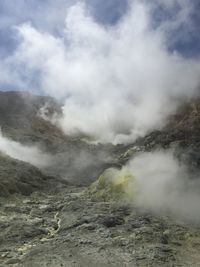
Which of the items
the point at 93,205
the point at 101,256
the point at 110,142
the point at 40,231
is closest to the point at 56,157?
the point at 110,142

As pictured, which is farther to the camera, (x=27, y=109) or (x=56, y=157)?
(x=27, y=109)

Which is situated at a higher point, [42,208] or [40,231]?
[42,208]

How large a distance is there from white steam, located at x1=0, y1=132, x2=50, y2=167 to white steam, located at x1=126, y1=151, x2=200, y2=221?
2826cm

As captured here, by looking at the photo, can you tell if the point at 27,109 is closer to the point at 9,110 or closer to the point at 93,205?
the point at 9,110

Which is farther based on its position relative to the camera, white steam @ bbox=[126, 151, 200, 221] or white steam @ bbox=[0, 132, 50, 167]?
white steam @ bbox=[0, 132, 50, 167]

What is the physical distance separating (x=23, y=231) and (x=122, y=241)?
24.1ft

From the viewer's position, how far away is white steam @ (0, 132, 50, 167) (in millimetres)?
75438

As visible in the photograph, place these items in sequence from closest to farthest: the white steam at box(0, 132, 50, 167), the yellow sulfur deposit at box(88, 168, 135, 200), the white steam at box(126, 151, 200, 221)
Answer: the white steam at box(126, 151, 200, 221)
the yellow sulfur deposit at box(88, 168, 135, 200)
the white steam at box(0, 132, 50, 167)

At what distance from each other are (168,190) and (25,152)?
41186 mm

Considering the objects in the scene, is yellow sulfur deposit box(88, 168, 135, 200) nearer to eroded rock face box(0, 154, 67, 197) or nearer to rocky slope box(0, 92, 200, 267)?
rocky slope box(0, 92, 200, 267)

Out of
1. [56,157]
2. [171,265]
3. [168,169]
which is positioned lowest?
[171,265]

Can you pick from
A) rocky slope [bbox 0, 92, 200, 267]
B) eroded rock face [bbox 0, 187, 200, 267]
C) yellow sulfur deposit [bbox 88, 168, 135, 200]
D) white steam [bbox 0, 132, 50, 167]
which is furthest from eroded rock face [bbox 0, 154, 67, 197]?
white steam [bbox 0, 132, 50, 167]

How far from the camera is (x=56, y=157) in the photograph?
8019 cm

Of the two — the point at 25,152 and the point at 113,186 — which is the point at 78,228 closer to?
the point at 113,186
